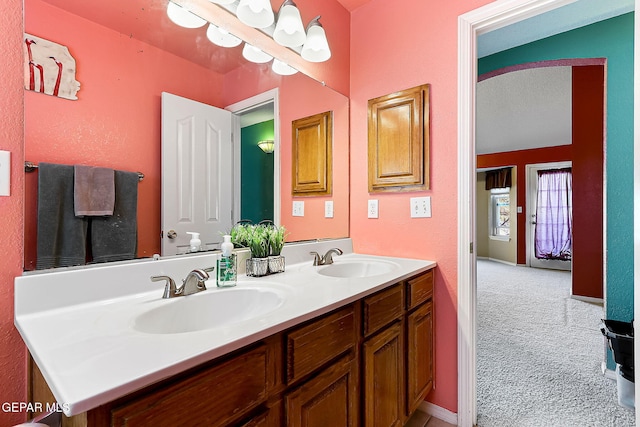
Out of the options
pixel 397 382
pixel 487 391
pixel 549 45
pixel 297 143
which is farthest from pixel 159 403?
pixel 549 45

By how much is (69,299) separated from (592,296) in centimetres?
495

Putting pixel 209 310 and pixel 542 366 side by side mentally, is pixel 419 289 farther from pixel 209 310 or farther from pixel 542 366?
pixel 542 366

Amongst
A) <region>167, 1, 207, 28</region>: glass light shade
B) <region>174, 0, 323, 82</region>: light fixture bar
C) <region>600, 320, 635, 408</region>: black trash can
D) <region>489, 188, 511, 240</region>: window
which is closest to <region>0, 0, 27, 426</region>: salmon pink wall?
<region>167, 1, 207, 28</region>: glass light shade

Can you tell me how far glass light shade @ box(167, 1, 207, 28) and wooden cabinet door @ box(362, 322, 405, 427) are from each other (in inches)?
58.5

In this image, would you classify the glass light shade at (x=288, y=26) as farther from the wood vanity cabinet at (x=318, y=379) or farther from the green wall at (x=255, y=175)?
the wood vanity cabinet at (x=318, y=379)

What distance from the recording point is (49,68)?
0.96 meters

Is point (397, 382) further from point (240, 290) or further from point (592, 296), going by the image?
point (592, 296)

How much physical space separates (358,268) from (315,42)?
1.31 m

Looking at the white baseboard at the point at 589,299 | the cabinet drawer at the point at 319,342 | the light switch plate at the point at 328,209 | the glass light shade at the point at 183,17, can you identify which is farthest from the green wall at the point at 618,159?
the glass light shade at the point at 183,17

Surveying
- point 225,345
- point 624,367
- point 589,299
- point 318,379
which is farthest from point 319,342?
point 589,299

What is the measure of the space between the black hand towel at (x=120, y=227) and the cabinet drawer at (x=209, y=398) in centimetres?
65

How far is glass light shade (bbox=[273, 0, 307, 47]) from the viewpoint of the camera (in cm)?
160

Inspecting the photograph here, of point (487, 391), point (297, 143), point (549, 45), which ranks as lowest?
point (487, 391)

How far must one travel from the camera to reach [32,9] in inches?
36.6
